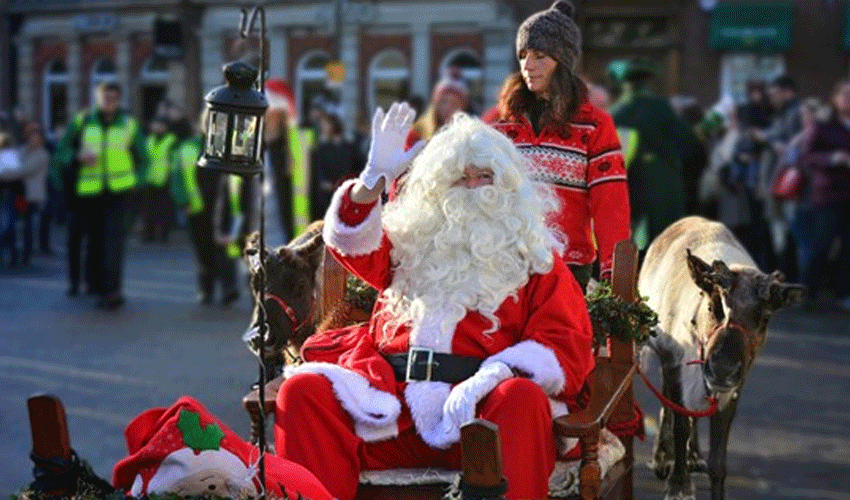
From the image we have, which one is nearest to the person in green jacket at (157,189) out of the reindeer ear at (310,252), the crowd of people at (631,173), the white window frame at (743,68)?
the crowd of people at (631,173)

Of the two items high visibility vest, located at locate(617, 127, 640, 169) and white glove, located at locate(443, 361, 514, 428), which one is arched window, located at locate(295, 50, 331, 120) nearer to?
high visibility vest, located at locate(617, 127, 640, 169)

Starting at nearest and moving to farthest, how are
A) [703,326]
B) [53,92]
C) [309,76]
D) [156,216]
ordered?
[703,326] → [156,216] → [309,76] → [53,92]

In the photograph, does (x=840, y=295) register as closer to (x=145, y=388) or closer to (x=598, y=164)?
(x=145, y=388)

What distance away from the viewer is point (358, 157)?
15516 mm

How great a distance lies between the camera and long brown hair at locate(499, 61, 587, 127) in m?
6.35

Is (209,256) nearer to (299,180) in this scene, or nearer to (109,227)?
(109,227)

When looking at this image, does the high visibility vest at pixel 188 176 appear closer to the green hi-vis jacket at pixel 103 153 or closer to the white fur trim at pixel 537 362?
the green hi-vis jacket at pixel 103 153

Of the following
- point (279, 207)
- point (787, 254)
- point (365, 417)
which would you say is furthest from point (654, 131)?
point (365, 417)

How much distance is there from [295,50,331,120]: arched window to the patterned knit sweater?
27795 millimetres

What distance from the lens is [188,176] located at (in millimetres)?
15531

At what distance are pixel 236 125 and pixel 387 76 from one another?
95.2ft

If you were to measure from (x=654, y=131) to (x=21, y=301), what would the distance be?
6592 mm

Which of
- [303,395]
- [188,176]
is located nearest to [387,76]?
[188,176]

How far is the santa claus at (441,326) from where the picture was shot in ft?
16.0
